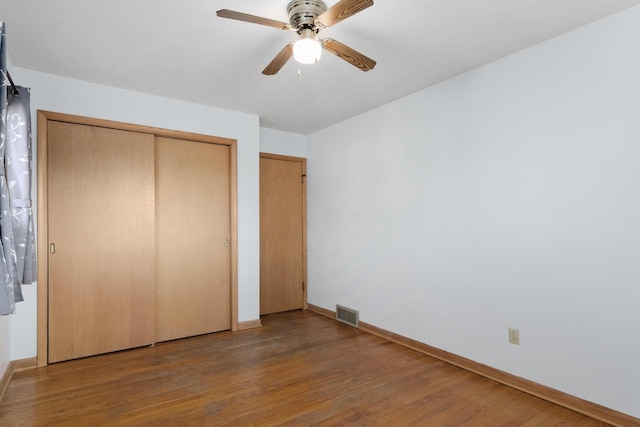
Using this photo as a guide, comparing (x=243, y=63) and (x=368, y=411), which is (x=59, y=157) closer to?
(x=243, y=63)

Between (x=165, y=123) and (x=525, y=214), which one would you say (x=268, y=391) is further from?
(x=165, y=123)

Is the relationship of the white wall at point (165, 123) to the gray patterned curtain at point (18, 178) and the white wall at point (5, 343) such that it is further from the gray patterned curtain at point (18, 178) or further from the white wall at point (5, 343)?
the gray patterned curtain at point (18, 178)

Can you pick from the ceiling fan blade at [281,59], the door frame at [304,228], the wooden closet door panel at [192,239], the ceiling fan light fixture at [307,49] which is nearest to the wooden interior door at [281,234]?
the door frame at [304,228]

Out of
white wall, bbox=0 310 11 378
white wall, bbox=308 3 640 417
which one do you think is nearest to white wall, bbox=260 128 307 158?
white wall, bbox=308 3 640 417

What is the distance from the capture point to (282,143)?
4547 millimetres

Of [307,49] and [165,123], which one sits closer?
[307,49]

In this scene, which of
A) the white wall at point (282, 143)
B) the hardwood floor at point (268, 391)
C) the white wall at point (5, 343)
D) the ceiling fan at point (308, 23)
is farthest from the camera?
the white wall at point (282, 143)

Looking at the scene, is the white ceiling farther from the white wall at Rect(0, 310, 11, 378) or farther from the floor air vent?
the floor air vent

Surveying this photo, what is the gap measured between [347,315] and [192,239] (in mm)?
1931

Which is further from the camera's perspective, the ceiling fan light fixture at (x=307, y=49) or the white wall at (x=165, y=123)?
the white wall at (x=165, y=123)

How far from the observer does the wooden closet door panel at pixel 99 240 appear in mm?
2912

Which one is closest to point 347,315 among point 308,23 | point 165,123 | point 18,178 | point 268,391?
point 268,391

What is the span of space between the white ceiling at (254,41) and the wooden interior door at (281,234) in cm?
138

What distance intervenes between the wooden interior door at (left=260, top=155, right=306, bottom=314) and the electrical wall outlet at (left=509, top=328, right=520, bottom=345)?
8.92 feet
